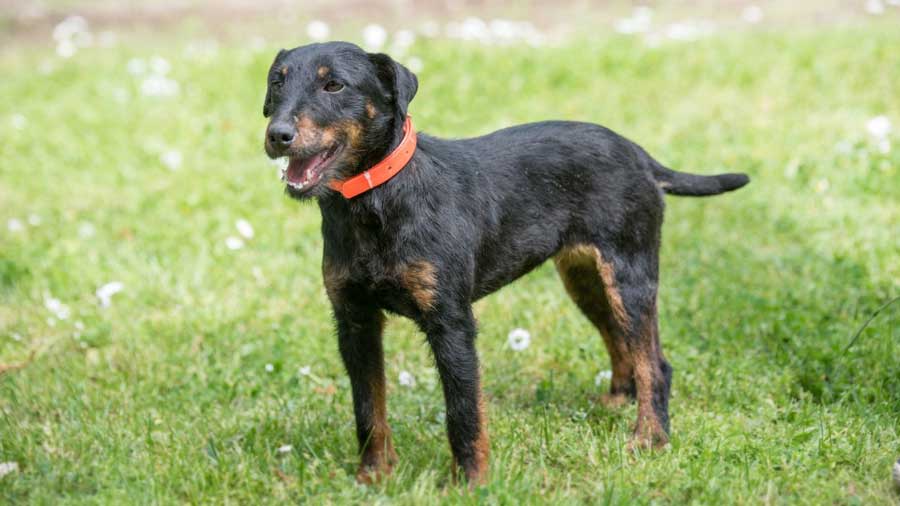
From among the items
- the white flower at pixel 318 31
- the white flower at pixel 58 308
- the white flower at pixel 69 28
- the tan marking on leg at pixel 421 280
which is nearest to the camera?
the tan marking on leg at pixel 421 280

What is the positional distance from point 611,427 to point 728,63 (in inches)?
227

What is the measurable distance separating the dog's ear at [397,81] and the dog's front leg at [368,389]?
0.84 metres

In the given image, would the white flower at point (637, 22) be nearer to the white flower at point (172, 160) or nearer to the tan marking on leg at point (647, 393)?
the white flower at point (172, 160)

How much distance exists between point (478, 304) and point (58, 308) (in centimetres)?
249

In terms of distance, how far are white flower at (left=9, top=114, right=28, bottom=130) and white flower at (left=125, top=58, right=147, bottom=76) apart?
111cm

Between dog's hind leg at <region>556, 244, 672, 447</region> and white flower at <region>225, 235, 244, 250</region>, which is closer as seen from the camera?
dog's hind leg at <region>556, 244, 672, 447</region>

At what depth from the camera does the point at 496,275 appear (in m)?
4.18

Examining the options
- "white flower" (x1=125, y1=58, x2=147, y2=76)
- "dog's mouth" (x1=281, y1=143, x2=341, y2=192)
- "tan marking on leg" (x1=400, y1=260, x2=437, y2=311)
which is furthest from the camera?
"white flower" (x1=125, y1=58, x2=147, y2=76)

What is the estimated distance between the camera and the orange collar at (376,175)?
3.73 metres

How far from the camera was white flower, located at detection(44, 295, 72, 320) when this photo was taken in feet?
19.2

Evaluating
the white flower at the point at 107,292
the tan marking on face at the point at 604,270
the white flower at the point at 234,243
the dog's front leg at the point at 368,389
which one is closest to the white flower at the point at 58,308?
the white flower at the point at 107,292

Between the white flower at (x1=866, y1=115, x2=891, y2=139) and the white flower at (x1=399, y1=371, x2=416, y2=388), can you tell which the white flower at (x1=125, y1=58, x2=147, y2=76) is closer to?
the white flower at (x1=399, y1=371, x2=416, y2=388)

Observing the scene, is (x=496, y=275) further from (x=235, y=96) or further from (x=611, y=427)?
(x=235, y=96)

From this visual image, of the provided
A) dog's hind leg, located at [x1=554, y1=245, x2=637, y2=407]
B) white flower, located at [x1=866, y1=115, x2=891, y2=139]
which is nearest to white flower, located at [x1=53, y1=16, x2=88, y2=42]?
white flower, located at [x1=866, y1=115, x2=891, y2=139]
